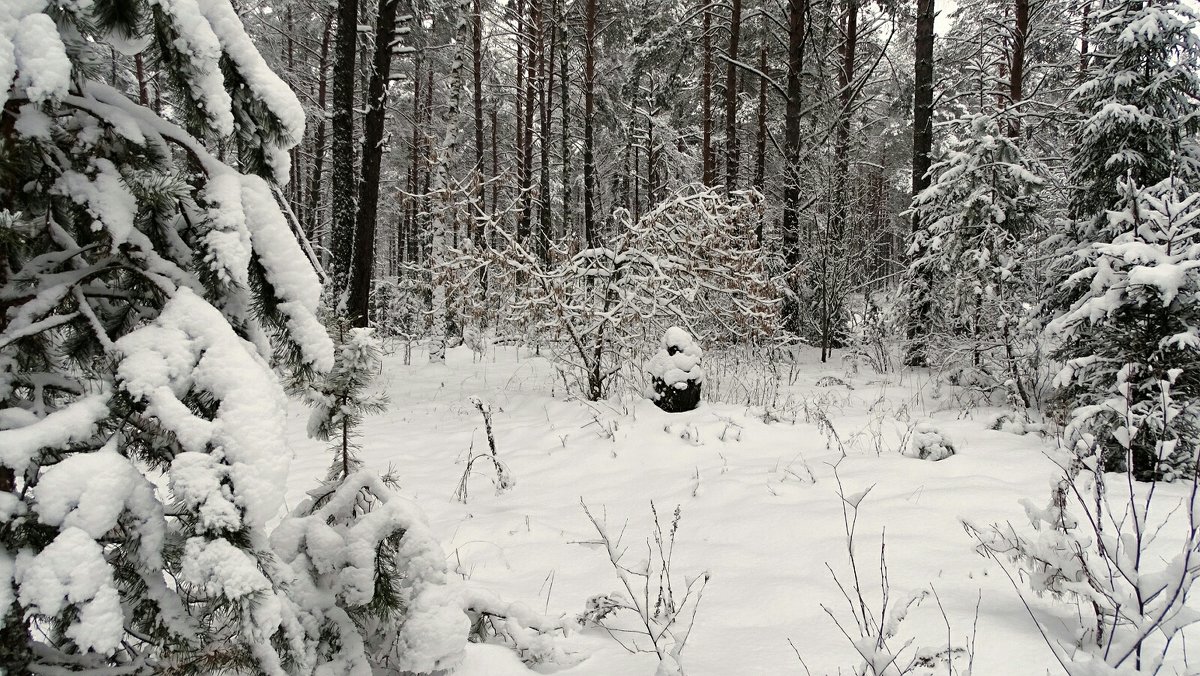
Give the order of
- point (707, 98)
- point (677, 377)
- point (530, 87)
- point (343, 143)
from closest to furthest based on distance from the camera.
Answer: point (677, 377), point (343, 143), point (707, 98), point (530, 87)

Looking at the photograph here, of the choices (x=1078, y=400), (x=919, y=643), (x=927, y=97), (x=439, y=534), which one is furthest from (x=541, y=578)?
(x=927, y=97)

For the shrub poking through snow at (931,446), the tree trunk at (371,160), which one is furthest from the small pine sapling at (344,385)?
the tree trunk at (371,160)

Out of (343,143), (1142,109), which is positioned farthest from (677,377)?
(343,143)

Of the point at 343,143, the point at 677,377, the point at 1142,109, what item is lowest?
the point at 677,377

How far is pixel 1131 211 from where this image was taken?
169 inches

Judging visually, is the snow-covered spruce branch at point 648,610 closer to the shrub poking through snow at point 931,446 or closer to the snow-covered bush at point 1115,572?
the snow-covered bush at point 1115,572

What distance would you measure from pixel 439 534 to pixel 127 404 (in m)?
2.75

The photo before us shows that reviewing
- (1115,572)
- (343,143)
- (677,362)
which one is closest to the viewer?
(1115,572)

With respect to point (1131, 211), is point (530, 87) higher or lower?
higher

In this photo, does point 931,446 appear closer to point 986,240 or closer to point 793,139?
point 986,240

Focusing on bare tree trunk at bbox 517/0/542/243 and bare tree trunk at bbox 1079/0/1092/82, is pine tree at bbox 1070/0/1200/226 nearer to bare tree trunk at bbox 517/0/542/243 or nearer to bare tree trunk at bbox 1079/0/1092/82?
bare tree trunk at bbox 1079/0/1092/82

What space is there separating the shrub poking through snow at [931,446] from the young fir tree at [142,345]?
4445 millimetres

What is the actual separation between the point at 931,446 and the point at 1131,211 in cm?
215

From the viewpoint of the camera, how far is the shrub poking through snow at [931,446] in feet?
15.1
